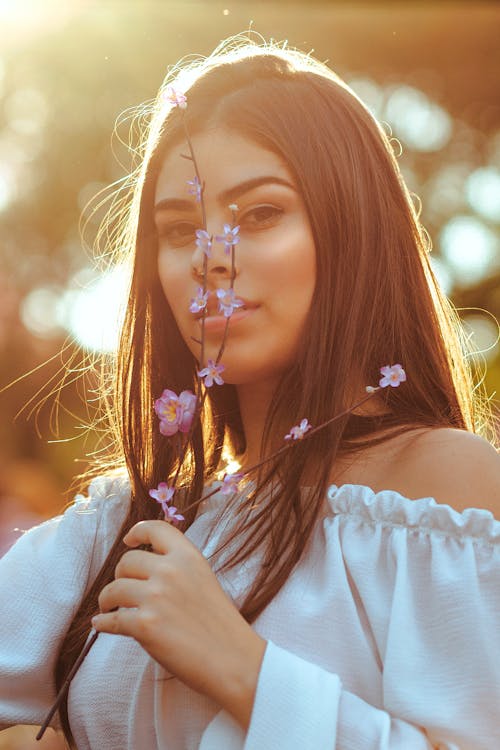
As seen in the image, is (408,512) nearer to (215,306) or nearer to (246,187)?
(215,306)

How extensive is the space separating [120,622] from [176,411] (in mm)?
346

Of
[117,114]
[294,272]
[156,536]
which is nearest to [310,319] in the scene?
[294,272]

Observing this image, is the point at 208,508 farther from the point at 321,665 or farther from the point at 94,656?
the point at 321,665

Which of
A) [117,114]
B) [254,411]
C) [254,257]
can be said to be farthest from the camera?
[117,114]

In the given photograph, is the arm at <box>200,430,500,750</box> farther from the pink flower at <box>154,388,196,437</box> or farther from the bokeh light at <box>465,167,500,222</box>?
the bokeh light at <box>465,167,500,222</box>

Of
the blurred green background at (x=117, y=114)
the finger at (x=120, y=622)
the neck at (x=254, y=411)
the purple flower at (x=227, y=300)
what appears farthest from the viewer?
the blurred green background at (x=117, y=114)

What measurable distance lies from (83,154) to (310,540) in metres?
7.76

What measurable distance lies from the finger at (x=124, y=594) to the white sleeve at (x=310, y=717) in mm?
227

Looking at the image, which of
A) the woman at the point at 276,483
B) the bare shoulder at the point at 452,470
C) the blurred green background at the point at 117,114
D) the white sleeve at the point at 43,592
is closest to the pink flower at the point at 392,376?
the woman at the point at 276,483

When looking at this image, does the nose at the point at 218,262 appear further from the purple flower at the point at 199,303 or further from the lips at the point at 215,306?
the purple flower at the point at 199,303

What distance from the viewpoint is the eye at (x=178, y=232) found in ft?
7.23

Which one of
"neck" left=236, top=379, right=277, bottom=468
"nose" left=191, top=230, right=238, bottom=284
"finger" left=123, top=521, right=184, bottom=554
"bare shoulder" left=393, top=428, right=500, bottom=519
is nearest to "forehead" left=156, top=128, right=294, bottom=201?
"nose" left=191, top=230, right=238, bottom=284

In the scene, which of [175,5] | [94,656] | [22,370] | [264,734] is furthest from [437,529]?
[175,5]

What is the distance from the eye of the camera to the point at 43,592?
90.3 inches
